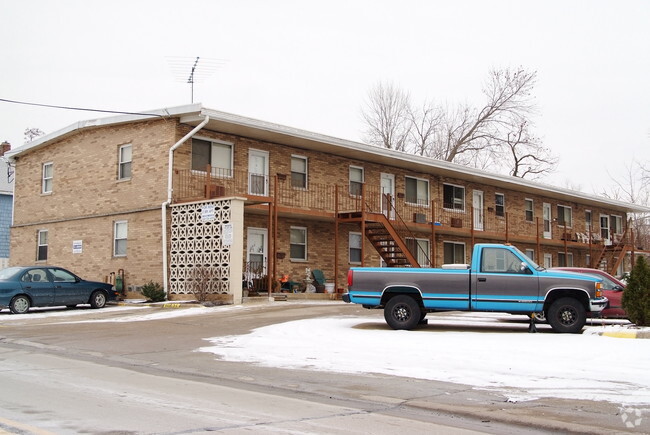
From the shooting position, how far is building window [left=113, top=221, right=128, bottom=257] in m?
25.1

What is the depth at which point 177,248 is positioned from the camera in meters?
23.0

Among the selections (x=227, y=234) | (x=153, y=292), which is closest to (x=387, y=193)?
(x=227, y=234)

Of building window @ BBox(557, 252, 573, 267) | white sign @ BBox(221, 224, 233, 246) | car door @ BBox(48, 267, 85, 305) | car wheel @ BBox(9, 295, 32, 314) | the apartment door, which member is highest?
the apartment door

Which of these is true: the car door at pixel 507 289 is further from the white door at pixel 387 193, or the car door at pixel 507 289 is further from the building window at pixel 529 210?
the building window at pixel 529 210

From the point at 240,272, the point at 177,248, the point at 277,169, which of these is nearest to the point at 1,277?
the point at 177,248

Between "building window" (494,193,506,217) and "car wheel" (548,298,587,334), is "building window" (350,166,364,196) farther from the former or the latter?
"car wheel" (548,298,587,334)

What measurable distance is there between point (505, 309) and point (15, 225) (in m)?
A: 23.6

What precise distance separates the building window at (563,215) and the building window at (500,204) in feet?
19.1

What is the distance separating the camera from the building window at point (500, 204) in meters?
36.8

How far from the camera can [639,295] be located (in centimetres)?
1395

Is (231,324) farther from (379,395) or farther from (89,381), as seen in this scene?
(379,395)

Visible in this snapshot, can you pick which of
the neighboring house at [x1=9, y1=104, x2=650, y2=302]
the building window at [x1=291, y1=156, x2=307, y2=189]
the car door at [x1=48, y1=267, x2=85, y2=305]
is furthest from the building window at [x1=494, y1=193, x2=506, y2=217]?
the car door at [x1=48, y1=267, x2=85, y2=305]

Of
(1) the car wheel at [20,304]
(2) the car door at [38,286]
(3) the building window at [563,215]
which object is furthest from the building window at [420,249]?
(1) the car wheel at [20,304]

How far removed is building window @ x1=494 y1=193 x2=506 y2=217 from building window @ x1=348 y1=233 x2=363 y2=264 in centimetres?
1035
